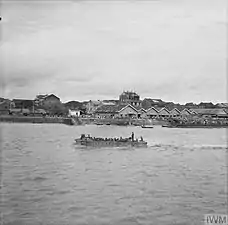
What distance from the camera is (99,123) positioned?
39562 millimetres

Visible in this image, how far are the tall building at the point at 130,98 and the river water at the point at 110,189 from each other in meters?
34.5

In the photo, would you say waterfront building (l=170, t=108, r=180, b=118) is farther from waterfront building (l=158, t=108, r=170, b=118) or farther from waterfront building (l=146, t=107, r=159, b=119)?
waterfront building (l=146, t=107, r=159, b=119)

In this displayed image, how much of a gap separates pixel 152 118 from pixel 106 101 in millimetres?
9480

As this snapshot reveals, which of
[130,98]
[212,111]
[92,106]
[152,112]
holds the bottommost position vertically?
[152,112]

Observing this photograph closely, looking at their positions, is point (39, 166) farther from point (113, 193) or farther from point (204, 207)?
point (204, 207)

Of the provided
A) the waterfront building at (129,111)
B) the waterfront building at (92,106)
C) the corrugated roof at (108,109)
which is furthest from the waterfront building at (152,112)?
the waterfront building at (92,106)

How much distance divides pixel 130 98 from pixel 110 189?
1594 inches

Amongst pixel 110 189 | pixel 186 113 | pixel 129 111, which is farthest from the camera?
pixel 186 113

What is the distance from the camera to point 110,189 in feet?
25.6

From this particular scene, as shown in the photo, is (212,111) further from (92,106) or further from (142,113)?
(92,106)

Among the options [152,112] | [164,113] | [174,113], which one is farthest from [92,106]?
[174,113]

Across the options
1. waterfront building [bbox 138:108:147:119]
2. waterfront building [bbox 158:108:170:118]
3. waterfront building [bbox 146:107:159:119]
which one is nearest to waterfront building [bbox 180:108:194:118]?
waterfront building [bbox 158:108:170:118]

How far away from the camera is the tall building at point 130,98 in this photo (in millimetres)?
47562

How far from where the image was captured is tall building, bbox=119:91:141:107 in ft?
156
